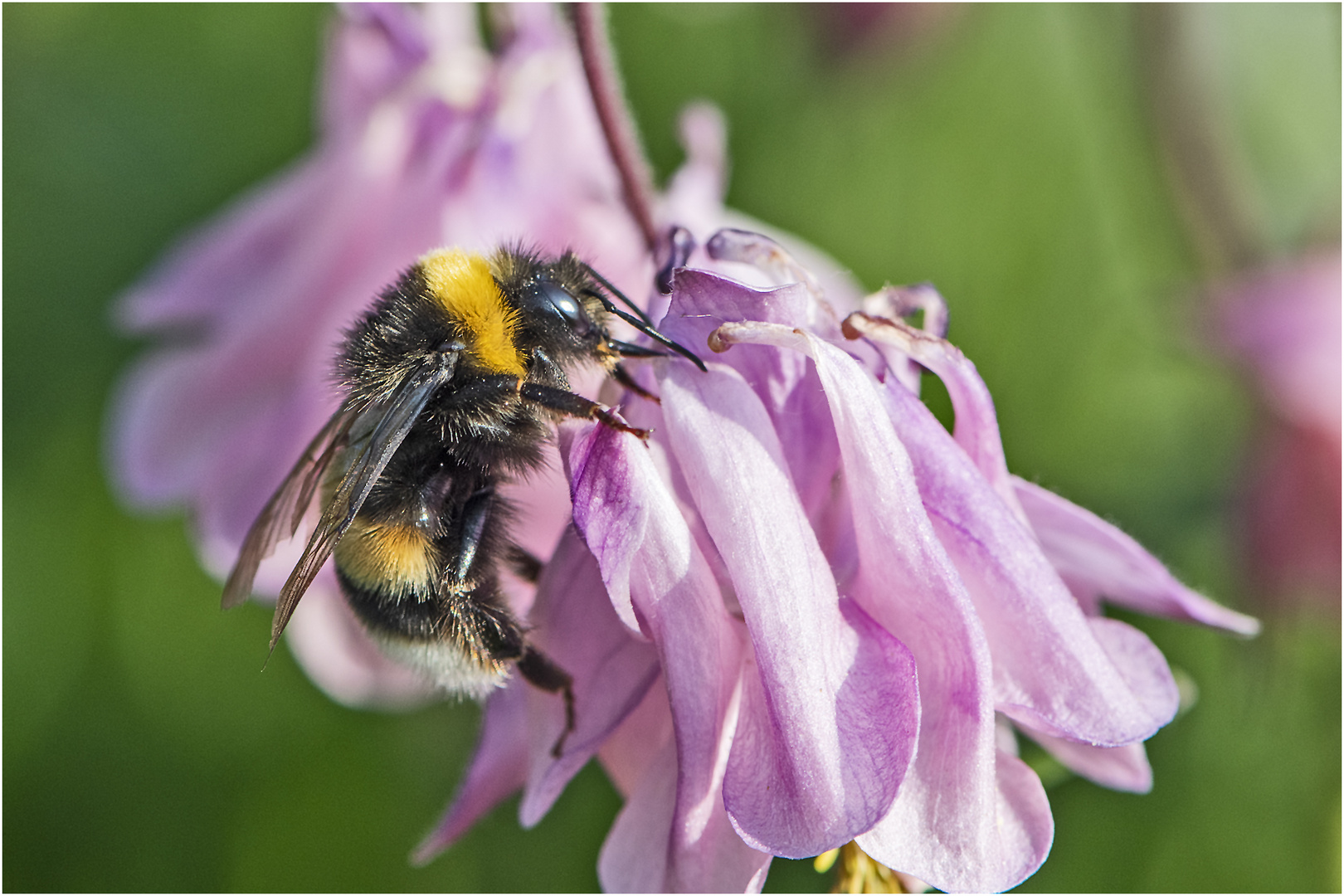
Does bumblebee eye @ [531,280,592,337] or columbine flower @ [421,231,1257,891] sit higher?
bumblebee eye @ [531,280,592,337]

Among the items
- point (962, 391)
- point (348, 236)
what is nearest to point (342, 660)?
point (348, 236)

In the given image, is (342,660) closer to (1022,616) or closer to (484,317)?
(484,317)

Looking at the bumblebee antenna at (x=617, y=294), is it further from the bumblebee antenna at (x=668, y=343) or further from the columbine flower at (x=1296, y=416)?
the columbine flower at (x=1296, y=416)

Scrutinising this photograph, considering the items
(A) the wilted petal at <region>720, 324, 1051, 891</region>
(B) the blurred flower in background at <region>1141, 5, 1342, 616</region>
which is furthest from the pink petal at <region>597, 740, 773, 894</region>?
(B) the blurred flower in background at <region>1141, 5, 1342, 616</region>

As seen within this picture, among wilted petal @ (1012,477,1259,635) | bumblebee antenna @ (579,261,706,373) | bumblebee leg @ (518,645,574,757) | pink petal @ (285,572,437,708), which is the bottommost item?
pink petal @ (285,572,437,708)

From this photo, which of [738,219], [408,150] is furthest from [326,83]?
[738,219]

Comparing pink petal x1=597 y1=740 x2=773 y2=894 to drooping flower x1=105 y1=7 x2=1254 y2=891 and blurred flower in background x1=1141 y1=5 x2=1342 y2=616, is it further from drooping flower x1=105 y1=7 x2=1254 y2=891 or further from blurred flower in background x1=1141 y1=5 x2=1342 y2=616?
blurred flower in background x1=1141 y1=5 x2=1342 y2=616
